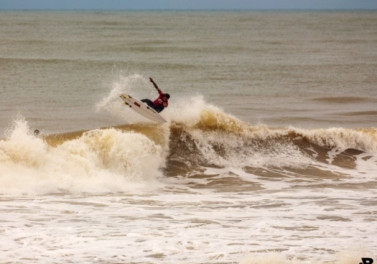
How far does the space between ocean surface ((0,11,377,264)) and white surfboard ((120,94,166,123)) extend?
0.23 meters

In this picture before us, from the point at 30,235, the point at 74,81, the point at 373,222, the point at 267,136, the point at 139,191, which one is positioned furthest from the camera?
the point at 74,81

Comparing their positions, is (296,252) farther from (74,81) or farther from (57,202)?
(74,81)

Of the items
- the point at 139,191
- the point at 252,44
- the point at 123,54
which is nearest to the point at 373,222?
the point at 139,191

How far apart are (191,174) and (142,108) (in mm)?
3118

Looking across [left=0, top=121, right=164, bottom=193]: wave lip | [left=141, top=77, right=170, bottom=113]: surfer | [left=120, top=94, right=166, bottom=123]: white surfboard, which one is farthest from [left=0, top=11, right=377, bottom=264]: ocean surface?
[left=141, top=77, right=170, bottom=113]: surfer

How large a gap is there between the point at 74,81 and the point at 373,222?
26.0 meters

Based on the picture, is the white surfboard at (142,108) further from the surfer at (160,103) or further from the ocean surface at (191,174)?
the ocean surface at (191,174)

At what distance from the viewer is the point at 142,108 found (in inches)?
835

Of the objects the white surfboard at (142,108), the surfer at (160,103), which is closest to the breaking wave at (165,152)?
the white surfboard at (142,108)

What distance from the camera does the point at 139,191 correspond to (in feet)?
55.1

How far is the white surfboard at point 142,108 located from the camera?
21022mm

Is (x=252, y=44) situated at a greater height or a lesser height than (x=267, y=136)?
greater

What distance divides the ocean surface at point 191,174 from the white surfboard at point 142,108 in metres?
0.23

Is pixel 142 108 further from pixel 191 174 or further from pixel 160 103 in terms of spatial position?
pixel 191 174
